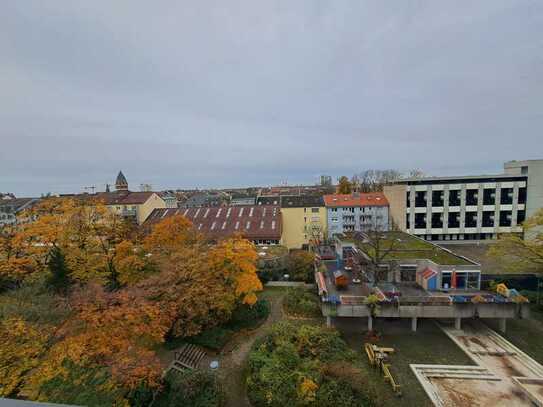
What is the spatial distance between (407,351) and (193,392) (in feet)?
40.2

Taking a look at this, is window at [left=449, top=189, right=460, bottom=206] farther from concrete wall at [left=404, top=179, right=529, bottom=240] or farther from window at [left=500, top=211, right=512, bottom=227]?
window at [left=500, top=211, right=512, bottom=227]

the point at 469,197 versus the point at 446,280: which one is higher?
the point at 469,197

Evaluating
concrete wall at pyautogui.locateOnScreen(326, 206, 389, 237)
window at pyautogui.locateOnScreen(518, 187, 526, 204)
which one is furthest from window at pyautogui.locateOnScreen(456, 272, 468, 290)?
window at pyautogui.locateOnScreen(518, 187, 526, 204)

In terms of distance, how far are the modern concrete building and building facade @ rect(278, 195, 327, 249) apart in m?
11.6

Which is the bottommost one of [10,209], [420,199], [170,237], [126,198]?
[170,237]

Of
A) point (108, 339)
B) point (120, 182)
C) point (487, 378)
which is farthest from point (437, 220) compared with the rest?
point (120, 182)

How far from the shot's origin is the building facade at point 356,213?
132 ft

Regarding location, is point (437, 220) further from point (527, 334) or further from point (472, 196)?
point (527, 334)

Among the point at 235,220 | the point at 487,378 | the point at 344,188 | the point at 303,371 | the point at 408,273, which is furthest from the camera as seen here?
the point at 344,188

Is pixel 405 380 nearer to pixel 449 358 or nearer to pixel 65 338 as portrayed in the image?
pixel 449 358

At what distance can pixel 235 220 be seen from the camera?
130 feet

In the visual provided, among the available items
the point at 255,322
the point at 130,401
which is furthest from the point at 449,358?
the point at 130,401

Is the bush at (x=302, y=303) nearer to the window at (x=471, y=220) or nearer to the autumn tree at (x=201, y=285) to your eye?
the autumn tree at (x=201, y=285)

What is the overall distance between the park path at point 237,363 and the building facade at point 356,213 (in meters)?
23.6
